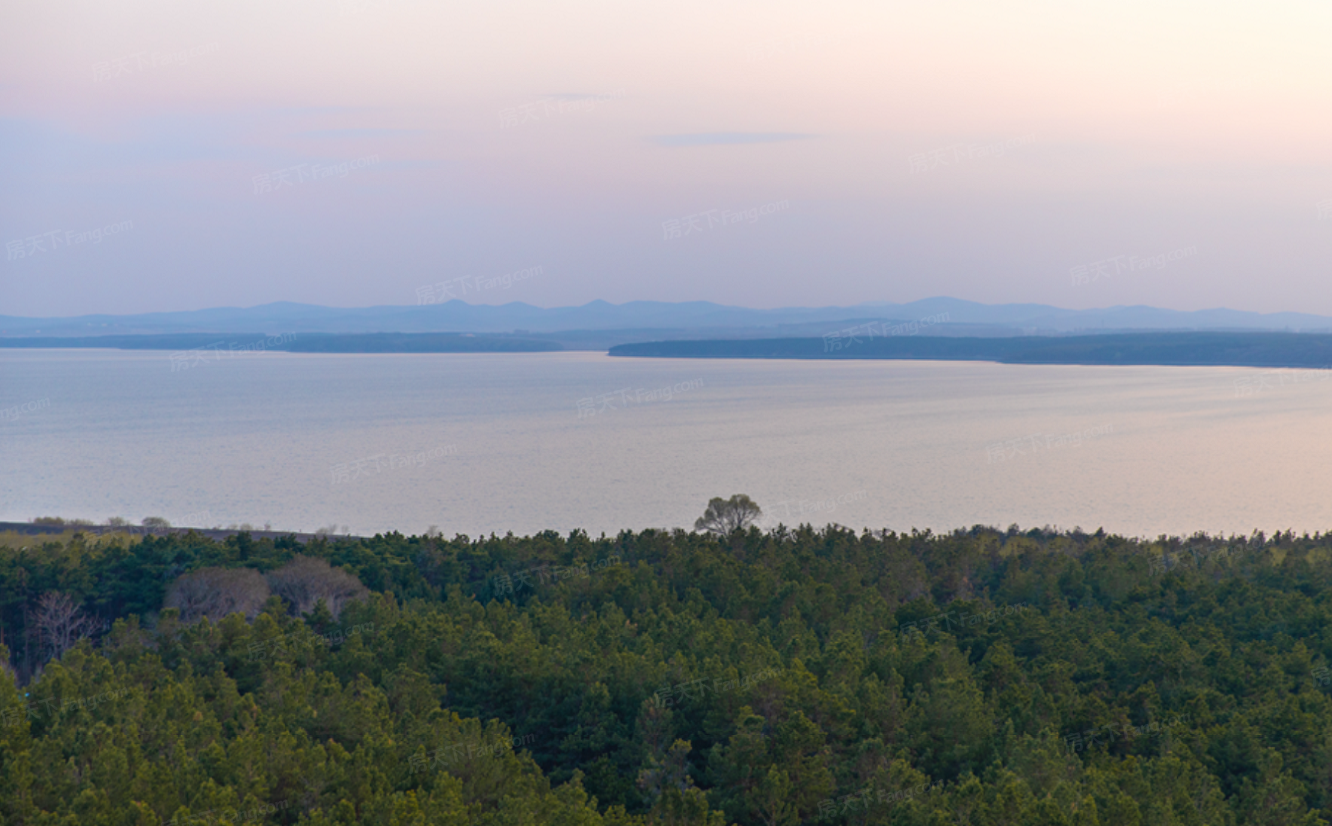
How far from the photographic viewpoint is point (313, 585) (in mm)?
36031

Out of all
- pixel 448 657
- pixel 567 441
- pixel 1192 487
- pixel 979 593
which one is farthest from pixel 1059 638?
pixel 567 441

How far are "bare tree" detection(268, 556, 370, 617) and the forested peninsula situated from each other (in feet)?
0.32

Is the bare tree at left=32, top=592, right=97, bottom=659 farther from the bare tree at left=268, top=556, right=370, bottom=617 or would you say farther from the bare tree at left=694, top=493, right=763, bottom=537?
the bare tree at left=694, top=493, right=763, bottom=537

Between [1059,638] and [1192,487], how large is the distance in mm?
61591

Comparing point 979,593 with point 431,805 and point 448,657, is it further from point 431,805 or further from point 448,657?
point 431,805

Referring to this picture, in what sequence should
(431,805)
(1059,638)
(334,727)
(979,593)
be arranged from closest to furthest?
(431,805), (334,727), (1059,638), (979,593)

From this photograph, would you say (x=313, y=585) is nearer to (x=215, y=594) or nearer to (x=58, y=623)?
(x=215, y=594)

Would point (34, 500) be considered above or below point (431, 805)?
below

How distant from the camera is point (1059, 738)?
20.3 metres

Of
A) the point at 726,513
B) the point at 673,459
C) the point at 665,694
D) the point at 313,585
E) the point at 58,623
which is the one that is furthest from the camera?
the point at 673,459

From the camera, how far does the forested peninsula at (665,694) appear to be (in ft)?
52.8

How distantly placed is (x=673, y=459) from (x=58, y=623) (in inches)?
2654

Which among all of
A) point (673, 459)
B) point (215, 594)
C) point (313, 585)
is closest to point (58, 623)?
point (215, 594)

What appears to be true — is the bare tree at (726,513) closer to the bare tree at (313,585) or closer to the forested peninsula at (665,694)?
the forested peninsula at (665,694)
